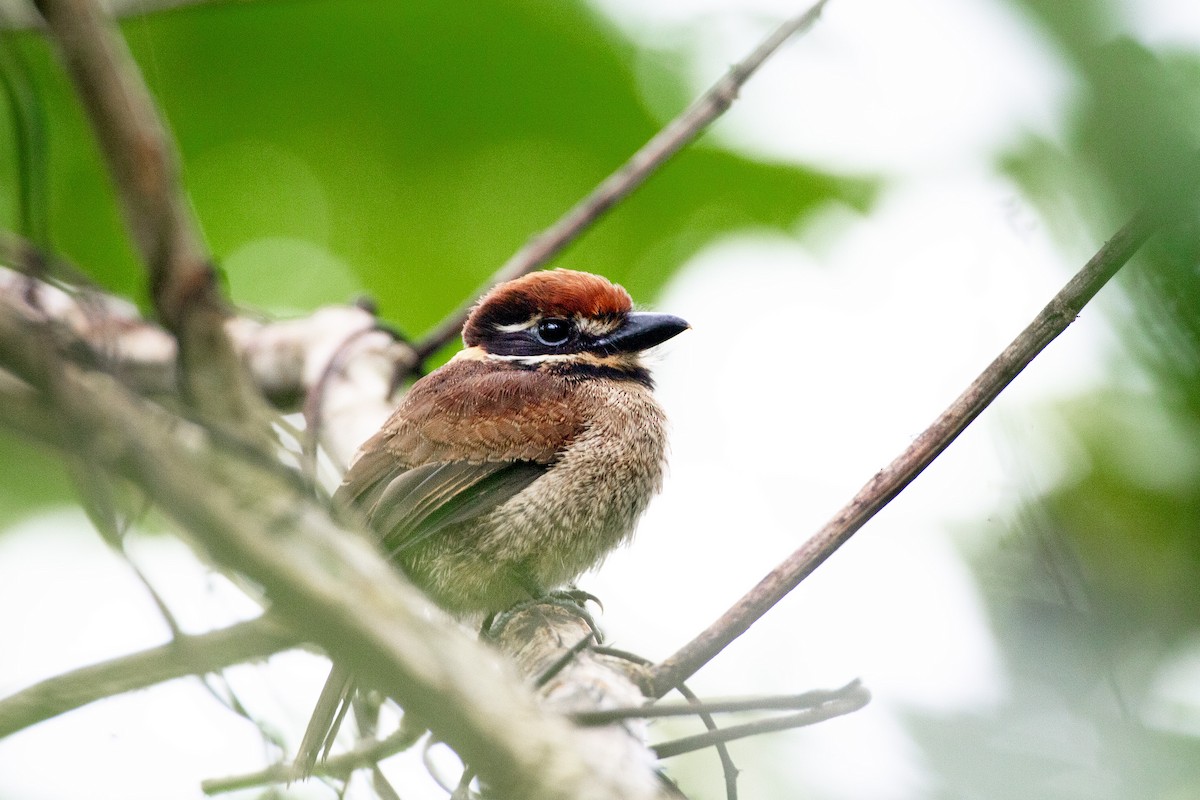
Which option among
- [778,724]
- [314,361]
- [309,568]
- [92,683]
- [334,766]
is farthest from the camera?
[314,361]

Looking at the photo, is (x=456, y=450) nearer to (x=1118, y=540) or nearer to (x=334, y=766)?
(x=334, y=766)

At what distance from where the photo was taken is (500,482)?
2707 mm

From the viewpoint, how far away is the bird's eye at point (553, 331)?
3.24m

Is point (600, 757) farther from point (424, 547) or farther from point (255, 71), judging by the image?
point (255, 71)

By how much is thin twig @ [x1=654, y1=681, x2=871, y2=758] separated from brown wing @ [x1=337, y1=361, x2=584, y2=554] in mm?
1268

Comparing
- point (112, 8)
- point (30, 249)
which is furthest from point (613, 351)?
point (30, 249)

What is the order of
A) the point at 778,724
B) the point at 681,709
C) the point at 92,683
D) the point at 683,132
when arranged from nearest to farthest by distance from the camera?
1. the point at 681,709
2. the point at 778,724
3. the point at 92,683
4. the point at 683,132

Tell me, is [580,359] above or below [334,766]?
above

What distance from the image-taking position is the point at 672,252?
4.24 metres

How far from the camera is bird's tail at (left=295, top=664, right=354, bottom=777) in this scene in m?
2.27

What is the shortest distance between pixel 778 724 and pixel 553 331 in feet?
6.68

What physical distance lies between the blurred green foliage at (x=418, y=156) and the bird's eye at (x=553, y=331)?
3.15 ft

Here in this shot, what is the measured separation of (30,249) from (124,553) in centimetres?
40

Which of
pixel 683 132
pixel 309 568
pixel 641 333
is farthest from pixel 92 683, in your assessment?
pixel 683 132
